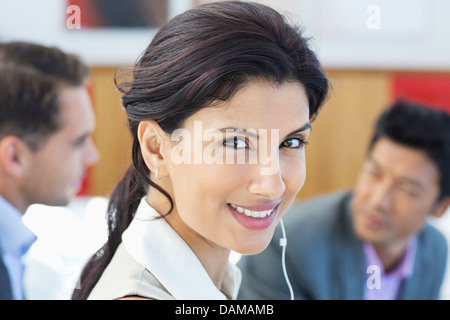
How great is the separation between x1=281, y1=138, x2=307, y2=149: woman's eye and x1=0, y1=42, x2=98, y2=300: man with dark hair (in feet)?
1.77

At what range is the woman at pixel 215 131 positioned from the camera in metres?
0.59

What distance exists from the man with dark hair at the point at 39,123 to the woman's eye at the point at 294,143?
541mm

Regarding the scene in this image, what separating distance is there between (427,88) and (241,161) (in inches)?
71.3

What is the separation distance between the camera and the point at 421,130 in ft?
4.59

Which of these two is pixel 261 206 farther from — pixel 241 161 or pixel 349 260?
pixel 349 260

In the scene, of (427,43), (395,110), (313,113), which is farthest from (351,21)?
(313,113)

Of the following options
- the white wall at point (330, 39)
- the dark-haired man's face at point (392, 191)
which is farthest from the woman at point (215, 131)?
the white wall at point (330, 39)

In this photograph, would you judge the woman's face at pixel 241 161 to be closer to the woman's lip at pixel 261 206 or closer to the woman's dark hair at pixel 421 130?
the woman's lip at pixel 261 206

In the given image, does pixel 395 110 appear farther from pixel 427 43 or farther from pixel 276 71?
pixel 276 71

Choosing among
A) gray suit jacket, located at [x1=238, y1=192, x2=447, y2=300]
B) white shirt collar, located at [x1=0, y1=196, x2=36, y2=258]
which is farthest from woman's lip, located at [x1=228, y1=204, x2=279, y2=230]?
white shirt collar, located at [x1=0, y1=196, x2=36, y2=258]

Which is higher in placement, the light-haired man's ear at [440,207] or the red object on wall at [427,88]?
the red object on wall at [427,88]

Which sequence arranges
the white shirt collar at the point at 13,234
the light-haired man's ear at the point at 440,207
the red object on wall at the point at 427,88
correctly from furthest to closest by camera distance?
1. the red object on wall at the point at 427,88
2. the light-haired man's ear at the point at 440,207
3. the white shirt collar at the point at 13,234

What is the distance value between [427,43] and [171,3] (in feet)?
3.03

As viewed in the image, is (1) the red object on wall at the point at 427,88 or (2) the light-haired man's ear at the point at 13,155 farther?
(1) the red object on wall at the point at 427,88
